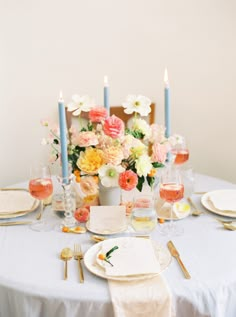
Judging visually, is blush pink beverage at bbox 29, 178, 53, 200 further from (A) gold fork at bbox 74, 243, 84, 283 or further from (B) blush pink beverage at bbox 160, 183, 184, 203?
(B) blush pink beverage at bbox 160, 183, 184, 203

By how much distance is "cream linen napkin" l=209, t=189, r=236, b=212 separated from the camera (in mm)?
1697

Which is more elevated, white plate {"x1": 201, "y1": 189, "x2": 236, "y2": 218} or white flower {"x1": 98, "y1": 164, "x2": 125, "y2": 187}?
white flower {"x1": 98, "y1": 164, "x2": 125, "y2": 187}

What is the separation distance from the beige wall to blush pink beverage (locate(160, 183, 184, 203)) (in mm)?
1292

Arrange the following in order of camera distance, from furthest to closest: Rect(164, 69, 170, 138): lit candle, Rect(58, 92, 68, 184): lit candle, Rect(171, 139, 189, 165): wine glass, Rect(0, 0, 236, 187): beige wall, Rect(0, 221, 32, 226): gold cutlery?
1. Rect(0, 0, 236, 187): beige wall
2. Rect(171, 139, 189, 165): wine glass
3. Rect(164, 69, 170, 138): lit candle
4. Rect(0, 221, 32, 226): gold cutlery
5. Rect(58, 92, 68, 184): lit candle

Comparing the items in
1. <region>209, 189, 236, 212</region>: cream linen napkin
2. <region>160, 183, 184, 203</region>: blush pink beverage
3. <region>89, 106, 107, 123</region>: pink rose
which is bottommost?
<region>209, 189, 236, 212</region>: cream linen napkin

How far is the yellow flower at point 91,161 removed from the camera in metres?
1.53

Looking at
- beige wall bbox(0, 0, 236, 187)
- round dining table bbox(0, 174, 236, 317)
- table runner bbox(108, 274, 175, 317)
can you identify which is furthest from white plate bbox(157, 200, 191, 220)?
beige wall bbox(0, 0, 236, 187)

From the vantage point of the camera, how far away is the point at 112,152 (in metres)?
1.50

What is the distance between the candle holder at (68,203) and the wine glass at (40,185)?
5cm

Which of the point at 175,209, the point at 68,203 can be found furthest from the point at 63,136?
the point at 175,209

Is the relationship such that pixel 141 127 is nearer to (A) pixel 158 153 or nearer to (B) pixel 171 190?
(A) pixel 158 153

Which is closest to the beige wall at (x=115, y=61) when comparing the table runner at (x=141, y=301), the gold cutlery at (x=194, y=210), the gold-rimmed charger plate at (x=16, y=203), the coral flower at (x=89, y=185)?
the gold-rimmed charger plate at (x=16, y=203)

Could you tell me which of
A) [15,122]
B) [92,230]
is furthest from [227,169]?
[92,230]

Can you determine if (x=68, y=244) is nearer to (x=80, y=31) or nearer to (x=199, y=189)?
(x=199, y=189)
